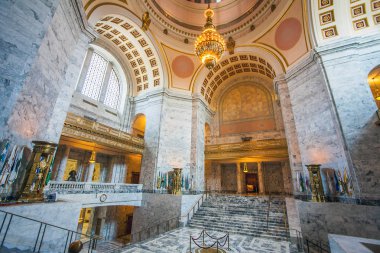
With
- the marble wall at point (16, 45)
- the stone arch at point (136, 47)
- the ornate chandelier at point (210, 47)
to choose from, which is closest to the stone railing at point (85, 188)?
the marble wall at point (16, 45)

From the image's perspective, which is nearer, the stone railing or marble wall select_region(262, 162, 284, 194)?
the stone railing

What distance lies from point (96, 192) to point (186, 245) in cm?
625

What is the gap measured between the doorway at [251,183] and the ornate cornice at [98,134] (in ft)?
37.6

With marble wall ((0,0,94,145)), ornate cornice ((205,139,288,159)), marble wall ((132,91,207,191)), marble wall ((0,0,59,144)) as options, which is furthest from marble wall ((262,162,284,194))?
marble wall ((0,0,59,144))

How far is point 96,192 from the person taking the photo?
9820mm

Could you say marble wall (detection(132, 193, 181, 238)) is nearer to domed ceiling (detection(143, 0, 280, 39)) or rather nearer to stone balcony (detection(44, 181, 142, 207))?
stone balcony (detection(44, 181, 142, 207))

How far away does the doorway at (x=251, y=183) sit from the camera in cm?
1755

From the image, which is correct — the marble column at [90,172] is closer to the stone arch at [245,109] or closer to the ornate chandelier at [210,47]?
the ornate chandelier at [210,47]

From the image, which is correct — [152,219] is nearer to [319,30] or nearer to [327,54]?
[327,54]

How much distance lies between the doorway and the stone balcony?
11.2m

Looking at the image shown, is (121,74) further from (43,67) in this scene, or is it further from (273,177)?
(273,177)

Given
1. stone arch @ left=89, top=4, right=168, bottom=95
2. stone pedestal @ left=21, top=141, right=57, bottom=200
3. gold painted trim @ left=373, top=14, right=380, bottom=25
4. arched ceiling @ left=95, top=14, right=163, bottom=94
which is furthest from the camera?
arched ceiling @ left=95, top=14, right=163, bottom=94

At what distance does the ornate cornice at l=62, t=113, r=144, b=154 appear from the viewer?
32.4 feet

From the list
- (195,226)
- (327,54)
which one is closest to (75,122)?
(195,226)
